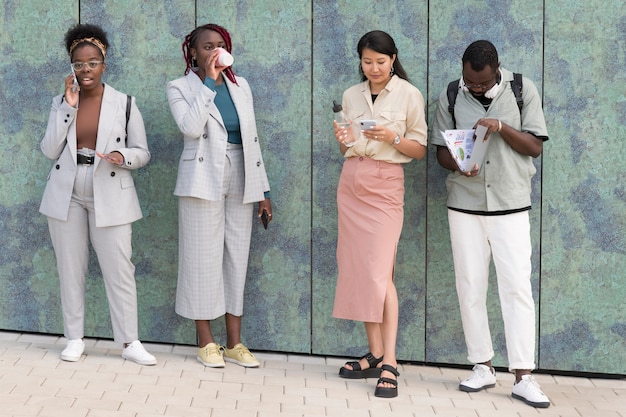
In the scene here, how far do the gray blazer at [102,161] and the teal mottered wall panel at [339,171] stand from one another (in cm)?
116

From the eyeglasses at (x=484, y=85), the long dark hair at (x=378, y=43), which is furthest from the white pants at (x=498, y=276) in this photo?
the long dark hair at (x=378, y=43)

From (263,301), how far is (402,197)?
124 centimetres

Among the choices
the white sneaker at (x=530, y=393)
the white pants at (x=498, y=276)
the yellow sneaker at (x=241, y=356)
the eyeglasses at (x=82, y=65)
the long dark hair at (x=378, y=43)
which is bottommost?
the white sneaker at (x=530, y=393)

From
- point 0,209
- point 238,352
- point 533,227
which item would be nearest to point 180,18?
point 0,209

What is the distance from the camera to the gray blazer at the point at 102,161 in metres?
5.74

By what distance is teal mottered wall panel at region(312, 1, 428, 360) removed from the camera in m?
5.94

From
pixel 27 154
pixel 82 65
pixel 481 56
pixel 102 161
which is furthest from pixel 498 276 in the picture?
pixel 27 154

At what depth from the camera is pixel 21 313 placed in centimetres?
648

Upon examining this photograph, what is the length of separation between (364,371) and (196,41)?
2250 millimetres

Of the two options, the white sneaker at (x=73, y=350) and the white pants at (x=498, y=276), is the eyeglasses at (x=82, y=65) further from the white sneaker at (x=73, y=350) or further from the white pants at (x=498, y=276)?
the white pants at (x=498, y=276)

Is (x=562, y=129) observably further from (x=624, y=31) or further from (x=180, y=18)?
(x=180, y=18)

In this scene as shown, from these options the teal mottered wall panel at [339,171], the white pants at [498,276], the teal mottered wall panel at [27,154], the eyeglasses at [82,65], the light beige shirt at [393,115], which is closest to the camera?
the white pants at [498,276]

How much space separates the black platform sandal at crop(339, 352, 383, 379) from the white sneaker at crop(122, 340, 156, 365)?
3.87 ft

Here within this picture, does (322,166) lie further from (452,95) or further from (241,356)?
(241,356)
